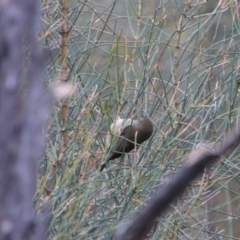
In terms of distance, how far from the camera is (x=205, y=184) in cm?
319

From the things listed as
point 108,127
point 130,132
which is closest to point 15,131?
point 108,127

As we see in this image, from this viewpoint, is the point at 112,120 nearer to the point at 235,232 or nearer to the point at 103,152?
the point at 103,152

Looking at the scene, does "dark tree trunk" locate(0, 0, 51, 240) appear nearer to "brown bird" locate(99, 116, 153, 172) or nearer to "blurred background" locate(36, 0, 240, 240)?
"blurred background" locate(36, 0, 240, 240)

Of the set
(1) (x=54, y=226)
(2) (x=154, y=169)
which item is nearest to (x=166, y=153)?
(2) (x=154, y=169)

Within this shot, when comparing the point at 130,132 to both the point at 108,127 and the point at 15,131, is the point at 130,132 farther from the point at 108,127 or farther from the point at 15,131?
the point at 15,131

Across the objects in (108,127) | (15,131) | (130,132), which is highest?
(15,131)

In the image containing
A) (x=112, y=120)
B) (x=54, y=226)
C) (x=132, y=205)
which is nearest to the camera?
(x=54, y=226)

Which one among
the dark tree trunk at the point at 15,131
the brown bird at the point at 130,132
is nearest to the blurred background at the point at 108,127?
→ the brown bird at the point at 130,132

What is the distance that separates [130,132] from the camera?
335cm

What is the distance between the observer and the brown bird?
3.22m

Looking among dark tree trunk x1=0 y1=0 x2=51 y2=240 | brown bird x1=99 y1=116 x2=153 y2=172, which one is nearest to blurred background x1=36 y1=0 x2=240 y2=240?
brown bird x1=99 y1=116 x2=153 y2=172

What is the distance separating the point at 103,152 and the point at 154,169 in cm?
24

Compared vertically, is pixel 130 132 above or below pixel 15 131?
below

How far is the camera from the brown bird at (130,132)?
3.22 m
